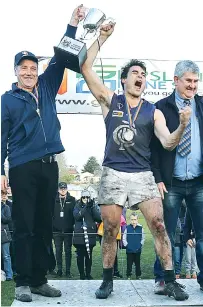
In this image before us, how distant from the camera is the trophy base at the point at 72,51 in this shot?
402 cm

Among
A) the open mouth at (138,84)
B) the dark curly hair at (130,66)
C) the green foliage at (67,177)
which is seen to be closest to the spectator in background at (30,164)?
the dark curly hair at (130,66)

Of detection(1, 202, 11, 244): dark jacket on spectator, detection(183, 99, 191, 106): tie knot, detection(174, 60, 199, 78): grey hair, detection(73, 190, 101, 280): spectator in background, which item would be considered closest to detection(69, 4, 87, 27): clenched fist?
detection(174, 60, 199, 78): grey hair

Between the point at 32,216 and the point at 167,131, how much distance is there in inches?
51.5

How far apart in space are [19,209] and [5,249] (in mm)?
5830

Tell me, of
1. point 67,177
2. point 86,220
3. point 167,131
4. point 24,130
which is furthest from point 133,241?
point 67,177

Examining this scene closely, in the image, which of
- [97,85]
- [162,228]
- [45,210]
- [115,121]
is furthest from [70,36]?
[162,228]

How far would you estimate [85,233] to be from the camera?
9672mm

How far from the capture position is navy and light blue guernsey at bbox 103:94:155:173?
13.1 feet

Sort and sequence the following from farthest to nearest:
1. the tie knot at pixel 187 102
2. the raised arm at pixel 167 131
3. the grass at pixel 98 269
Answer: the grass at pixel 98 269, the tie knot at pixel 187 102, the raised arm at pixel 167 131

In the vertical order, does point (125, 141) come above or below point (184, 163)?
above

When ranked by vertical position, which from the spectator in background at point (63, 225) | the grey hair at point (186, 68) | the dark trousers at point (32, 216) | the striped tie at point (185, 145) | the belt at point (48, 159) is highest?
the grey hair at point (186, 68)

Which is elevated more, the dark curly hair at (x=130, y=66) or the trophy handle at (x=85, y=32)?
the trophy handle at (x=85, y=32)

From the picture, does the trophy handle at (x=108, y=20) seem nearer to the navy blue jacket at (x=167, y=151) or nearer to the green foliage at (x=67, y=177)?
the navy blue jacket at (x=167, y=151)

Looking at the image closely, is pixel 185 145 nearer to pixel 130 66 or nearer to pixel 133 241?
pixel 130 66
